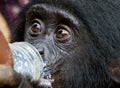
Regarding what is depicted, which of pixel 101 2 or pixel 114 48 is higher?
pixel 101 2

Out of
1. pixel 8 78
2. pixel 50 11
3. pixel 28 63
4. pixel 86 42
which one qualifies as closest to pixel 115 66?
pixel 86 42

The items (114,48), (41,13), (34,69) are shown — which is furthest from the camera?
(41,13)

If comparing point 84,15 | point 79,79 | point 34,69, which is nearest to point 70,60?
point 79,79

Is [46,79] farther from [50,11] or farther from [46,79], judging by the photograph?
[50,11]

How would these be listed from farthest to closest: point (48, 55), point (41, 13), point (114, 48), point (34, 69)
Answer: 1. point (41, 13)
2. point (114, 48)
3. point (48, 55)
4. point (34, 69)

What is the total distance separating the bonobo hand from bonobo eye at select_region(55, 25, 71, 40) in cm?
88

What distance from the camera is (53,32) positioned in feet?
7.71

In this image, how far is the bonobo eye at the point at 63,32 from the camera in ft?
7.61

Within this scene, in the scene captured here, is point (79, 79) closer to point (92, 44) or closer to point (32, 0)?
point (92, 44)

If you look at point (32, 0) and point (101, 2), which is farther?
point (32, 0)

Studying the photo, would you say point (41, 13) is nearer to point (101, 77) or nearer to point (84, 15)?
point (84, 15)

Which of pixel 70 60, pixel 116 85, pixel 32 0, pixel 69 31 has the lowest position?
pixel 116 85

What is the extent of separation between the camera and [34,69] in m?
1.80

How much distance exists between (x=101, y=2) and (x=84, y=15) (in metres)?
0.13
